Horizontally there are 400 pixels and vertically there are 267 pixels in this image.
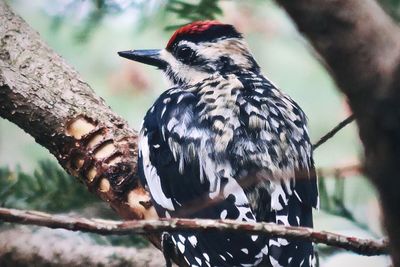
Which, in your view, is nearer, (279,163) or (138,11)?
(279,163)

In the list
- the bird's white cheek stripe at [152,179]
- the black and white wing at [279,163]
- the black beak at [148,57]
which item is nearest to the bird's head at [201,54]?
the black beak at [148,57]

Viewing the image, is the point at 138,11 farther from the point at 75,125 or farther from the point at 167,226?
the point at 167,226

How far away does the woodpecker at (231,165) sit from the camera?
1215mm

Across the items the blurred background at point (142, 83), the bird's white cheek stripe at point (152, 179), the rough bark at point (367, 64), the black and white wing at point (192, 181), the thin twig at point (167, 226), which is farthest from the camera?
the blurred background at point (142, 83)

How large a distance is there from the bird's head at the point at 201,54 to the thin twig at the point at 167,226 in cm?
95

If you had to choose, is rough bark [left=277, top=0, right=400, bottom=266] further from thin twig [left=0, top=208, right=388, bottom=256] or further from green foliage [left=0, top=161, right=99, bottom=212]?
green foliage [left=0, top=161, right=99, bottom=212]

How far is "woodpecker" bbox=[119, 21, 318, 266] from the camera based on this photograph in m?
1.21

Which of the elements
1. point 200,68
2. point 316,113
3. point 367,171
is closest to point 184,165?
point 200,68

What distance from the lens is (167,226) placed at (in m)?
0.72

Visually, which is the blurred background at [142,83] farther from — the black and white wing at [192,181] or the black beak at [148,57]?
the black and white wing at [192,181]

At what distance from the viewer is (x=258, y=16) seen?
2764 mm

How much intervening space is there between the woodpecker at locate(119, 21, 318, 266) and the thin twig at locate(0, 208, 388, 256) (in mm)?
460

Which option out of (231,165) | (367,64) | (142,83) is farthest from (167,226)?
(142,83)

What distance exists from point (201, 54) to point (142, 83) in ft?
3.52
